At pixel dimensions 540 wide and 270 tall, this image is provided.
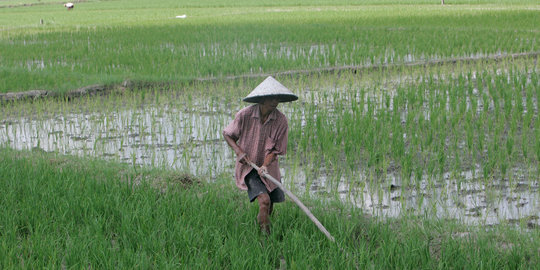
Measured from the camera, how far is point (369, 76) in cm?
773


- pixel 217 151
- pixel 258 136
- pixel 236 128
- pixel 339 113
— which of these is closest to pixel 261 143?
pixel 258 136

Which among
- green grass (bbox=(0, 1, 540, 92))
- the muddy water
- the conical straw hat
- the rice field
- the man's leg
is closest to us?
the conical straw hat

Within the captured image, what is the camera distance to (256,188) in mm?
2881

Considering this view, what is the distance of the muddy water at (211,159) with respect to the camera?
3.43 m

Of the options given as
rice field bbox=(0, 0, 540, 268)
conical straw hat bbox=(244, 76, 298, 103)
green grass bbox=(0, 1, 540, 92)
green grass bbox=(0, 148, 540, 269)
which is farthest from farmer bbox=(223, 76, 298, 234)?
green grass bbox=(0, 1, 540, 92)

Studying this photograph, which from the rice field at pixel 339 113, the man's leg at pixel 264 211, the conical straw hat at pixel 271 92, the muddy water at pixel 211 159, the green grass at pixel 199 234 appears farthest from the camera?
the rice field at pixel 339 113

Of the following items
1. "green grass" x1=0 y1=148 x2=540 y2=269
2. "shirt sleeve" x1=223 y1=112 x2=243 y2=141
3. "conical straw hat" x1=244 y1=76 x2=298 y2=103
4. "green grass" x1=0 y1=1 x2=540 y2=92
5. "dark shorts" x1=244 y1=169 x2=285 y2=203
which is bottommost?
"green grass" x1=0 y1=148 x2=540 y2=269

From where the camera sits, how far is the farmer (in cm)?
286

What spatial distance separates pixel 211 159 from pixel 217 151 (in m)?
0.23

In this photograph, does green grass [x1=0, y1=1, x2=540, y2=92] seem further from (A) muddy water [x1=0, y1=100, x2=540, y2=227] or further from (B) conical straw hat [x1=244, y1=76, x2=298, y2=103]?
(B) conical straw hat [x1=244, y1=76, x2=298, y2=103]

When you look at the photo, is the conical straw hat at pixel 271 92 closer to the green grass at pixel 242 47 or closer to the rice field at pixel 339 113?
the rice field at pixel 339 113

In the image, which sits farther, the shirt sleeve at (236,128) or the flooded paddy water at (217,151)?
the flooded paddy water at (217,151)

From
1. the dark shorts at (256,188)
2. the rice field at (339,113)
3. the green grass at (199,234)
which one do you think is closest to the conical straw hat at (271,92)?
the dark shorts at (256,188)

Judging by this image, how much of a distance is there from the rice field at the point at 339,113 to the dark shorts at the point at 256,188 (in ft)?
1.73
